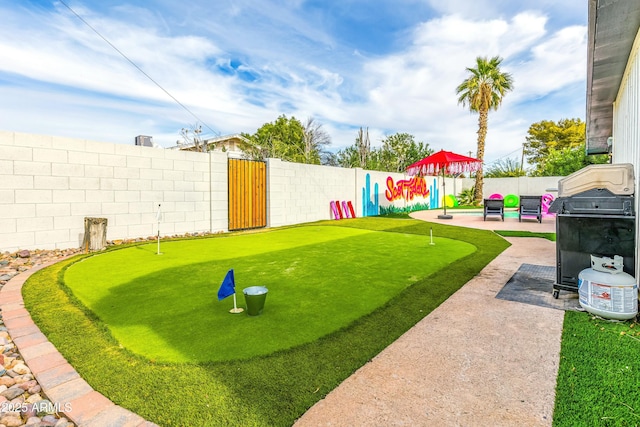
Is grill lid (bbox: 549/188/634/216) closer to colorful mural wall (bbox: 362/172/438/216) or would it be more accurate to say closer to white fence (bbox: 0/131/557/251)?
white fence (bbox: 0/131/557/251)

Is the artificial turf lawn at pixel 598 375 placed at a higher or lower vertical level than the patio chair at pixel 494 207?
lower

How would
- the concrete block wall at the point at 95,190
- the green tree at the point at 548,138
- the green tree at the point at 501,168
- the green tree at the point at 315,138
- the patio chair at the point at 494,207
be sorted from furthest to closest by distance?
the green tree at the point at 548,138 → the green tree at the point at 315,138 → the green tree at the point at 501,168 → the patio chair at the point at 494,207 → the concrete block wall at the point at 95,190

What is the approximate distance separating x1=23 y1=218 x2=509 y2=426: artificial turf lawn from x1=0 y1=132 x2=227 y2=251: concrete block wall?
11.7 feet

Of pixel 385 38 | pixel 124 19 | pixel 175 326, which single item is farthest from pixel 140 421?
pixel 385 38

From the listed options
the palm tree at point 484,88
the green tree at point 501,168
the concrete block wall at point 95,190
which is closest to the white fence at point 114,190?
the concrete block wall at point 95,190

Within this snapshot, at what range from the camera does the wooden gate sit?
8.84m

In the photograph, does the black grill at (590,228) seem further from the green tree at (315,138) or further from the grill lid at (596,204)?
the green tree at (315,138)

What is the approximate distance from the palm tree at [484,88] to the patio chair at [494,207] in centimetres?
763

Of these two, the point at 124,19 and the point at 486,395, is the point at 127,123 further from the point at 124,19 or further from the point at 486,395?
the point at 486,395

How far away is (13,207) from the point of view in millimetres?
5293

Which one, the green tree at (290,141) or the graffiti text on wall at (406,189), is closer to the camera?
the graffiti text on wall at (406,189)

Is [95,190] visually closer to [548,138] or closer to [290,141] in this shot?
[290,141]

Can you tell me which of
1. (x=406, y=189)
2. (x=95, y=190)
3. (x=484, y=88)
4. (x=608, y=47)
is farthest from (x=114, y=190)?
(x=484, y=88)

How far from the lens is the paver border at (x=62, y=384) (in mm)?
1479
